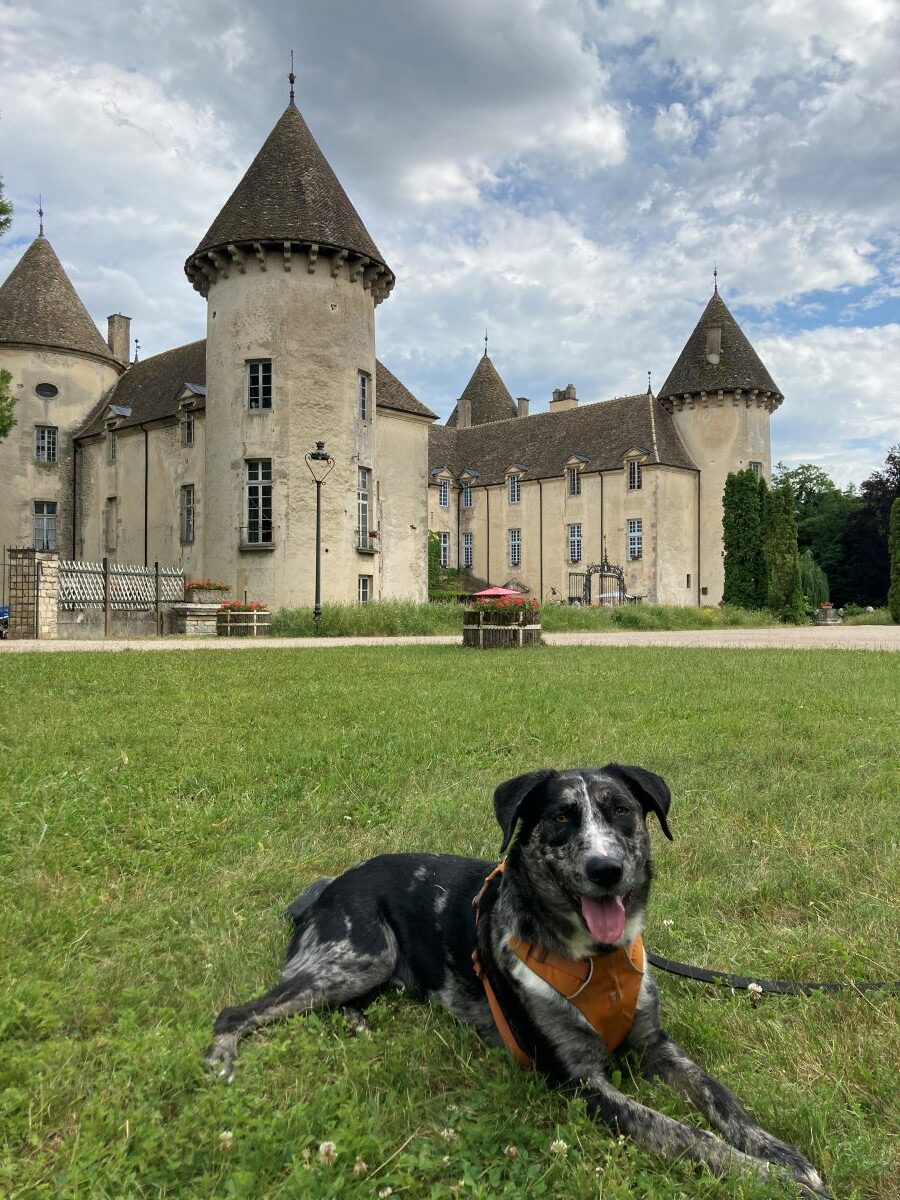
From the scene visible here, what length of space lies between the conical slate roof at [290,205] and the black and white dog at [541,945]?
98.1 feet

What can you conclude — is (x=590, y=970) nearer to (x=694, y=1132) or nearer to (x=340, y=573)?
(x=694, y=1132)

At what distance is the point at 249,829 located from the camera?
17.2 feet

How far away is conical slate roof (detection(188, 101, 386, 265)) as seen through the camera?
97.8ft

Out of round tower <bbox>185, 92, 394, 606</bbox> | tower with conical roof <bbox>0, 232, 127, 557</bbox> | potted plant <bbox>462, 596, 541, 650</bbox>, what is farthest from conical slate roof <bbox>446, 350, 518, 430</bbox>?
potted plant <bbox>462, 596, 541, 650</bbox>

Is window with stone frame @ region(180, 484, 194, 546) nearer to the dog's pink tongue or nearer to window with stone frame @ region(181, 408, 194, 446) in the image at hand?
window with stone frame @ region(181, 408, 194, 446)

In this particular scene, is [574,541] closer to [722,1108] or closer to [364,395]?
[364,395]

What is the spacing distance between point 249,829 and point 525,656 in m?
10.9

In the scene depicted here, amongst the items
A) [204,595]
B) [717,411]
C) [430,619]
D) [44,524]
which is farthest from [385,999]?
[717,411]

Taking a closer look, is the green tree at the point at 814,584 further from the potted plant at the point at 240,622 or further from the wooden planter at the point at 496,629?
the wooden planter at the point at 496,629

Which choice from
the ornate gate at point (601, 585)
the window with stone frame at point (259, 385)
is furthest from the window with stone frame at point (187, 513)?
the ornate gate at point (601, 585)

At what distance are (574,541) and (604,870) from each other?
52593mm

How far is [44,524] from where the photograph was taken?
39.8 metres

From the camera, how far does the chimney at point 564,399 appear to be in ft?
210

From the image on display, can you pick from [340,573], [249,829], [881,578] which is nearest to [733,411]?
[881,578]
